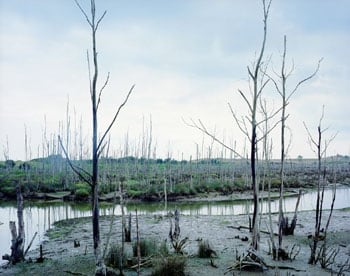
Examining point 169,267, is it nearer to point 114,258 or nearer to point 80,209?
point 114,258

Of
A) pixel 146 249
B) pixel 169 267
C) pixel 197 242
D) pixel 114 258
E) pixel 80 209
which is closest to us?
pixel 169 267

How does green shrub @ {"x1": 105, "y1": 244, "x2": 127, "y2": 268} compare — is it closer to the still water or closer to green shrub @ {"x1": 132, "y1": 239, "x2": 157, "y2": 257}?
green shrub @ {"x1": 132, "y1": 239, "x2": 157, "y2": 257}

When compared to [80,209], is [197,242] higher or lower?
higher

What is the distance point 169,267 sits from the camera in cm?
793

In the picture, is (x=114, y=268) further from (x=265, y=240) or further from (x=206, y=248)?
(x=265, y=240)

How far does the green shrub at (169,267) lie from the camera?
792 centimetres

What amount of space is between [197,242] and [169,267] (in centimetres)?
452

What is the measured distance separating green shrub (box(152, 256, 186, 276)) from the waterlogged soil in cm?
43

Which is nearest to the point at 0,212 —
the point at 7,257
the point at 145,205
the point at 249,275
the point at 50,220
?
the point at 50,220

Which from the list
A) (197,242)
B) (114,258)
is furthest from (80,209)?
(114,258)

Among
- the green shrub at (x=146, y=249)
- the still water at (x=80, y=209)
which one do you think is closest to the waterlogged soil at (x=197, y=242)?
the green shrub at (x=146, y=249)

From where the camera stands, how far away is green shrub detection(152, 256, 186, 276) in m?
7.92

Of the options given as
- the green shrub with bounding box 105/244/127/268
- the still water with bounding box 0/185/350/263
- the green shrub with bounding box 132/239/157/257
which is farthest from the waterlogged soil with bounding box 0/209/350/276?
the still water with bounding box 0/185/350/263

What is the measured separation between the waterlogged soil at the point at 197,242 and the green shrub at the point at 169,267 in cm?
43
